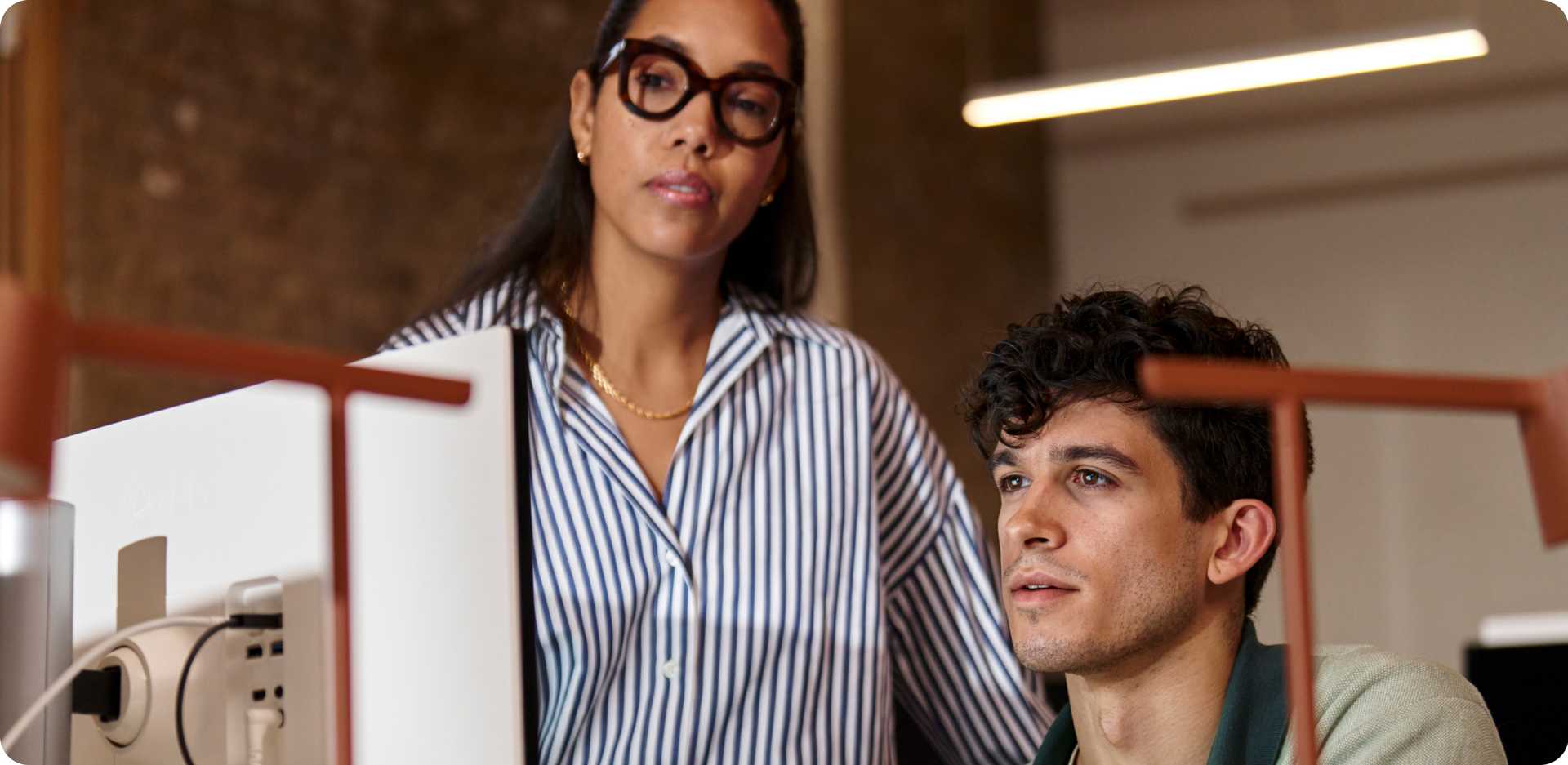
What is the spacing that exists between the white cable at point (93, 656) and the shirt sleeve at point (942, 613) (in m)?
0.79

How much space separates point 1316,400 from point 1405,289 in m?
6.37

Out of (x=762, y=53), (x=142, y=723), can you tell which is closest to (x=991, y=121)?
(x=762, y=53)

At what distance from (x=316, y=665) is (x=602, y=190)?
2.47ft

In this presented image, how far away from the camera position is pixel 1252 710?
4.72 ft

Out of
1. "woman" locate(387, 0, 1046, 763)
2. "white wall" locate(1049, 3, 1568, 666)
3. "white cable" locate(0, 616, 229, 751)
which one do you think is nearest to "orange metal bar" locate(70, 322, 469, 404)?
"white cable" locate(0, 616, 229, 751)

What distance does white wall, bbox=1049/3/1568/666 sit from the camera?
21.5ft

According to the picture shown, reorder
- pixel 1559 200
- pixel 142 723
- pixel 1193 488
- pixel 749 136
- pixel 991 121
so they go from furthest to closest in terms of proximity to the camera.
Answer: pixel 1559 200, pixel 991 121, pixel 749 136, pixel 1193 488, pixel 142 723

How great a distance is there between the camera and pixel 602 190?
181 centimetres

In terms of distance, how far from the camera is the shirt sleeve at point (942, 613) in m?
1.84

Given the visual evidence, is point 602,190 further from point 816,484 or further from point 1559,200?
point 1559,200

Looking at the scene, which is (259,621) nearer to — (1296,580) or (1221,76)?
(1296,580)

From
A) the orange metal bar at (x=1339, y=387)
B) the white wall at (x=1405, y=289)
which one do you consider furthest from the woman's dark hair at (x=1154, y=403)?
the white wall at (x=1405, y=289)

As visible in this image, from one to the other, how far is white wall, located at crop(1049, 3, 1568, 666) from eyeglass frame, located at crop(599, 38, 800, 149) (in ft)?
16.9

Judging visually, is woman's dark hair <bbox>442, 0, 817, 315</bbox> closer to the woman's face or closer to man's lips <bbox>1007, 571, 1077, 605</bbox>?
the woman's face
